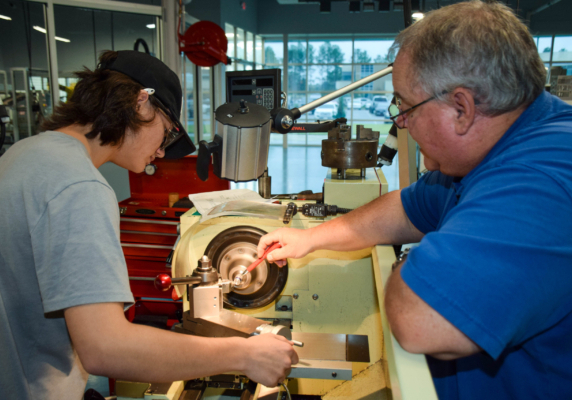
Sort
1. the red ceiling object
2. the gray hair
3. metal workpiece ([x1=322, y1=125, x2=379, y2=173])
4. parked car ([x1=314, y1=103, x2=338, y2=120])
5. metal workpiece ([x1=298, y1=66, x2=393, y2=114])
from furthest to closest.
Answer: parked car ([x1=314, y1=103, x2=338, y2=120]) → the red ceiling object → metal workpiece ([x1=322, y1=125, x2=379, y2=173]) → metal workpiece ([x1=298, y1=66, x2=393, y2=114]) → the gray hair

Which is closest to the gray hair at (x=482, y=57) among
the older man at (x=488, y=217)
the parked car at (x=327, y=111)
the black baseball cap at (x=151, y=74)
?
the older man at (x=488, y=217)

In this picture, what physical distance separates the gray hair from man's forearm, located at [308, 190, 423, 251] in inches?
19.5

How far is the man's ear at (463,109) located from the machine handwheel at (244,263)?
69 centimetres

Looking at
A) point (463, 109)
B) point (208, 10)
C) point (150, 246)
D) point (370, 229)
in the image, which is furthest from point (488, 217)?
point (208, 10)

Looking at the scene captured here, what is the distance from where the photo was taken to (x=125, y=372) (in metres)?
0.73

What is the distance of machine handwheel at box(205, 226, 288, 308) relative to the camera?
126 centimetres

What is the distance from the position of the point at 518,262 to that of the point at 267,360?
0.53 metres

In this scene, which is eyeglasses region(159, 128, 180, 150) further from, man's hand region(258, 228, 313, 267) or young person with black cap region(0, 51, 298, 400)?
man's hand region(258, 228, 313, 267)

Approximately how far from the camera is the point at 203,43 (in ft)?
14.7

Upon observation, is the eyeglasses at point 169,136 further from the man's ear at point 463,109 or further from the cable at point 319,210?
the man's ear at point 463,109

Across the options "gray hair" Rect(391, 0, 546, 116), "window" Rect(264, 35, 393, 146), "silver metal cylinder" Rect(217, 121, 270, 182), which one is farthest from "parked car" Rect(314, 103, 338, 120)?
"gray hair" Rect(391, 0, 546, 116)

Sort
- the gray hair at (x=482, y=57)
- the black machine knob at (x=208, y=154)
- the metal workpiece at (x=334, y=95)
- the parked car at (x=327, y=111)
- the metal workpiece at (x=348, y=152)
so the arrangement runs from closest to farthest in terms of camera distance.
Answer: the gray hair at (x=482, y=57), the black machine knob at (x=208, y=154), the metal workpiece at (x=334, y=95), the metal workpiece at (x=348, y=152), the parked car at (x=327, y=111)

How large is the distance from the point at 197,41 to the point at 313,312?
388 cm

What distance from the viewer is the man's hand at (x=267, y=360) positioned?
84cm
